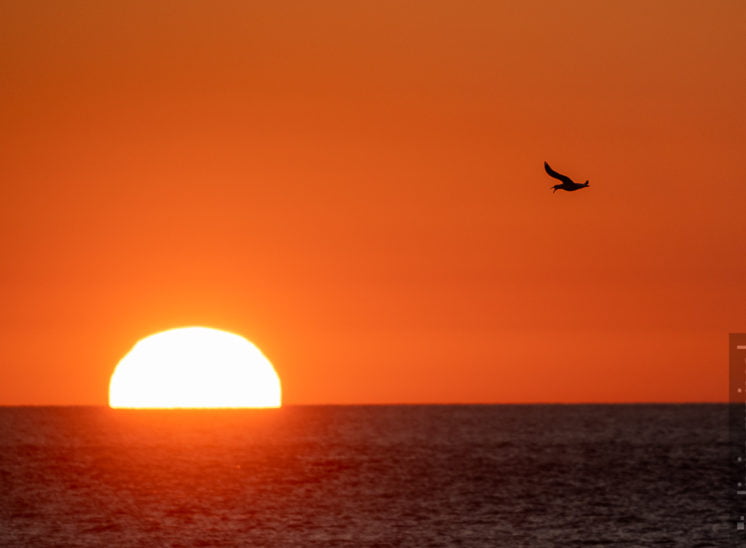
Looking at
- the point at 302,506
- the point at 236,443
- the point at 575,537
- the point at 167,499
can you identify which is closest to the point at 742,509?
the point at 575,537

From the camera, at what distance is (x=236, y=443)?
13050 cm

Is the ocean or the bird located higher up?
the bird

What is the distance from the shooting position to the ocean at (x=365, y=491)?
58.6m

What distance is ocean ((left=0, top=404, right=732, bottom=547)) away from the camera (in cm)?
5859

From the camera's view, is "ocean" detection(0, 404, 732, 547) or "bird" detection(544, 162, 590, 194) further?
"ocean" detection(0, 404, 732, 547)

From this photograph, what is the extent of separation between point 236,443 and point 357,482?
154ft

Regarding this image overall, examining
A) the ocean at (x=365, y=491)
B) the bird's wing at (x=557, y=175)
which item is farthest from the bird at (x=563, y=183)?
the ocean at (x=365, y=491)

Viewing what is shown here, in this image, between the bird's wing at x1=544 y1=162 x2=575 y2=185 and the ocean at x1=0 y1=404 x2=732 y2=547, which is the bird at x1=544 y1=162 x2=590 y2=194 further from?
the ocean at x1=0 y1=404 x2=732 y2=547

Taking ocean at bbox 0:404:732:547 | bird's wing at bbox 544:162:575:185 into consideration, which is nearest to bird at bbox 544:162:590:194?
bird's wing at bbox 544:162:575:185

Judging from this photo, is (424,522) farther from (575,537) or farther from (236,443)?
(236,443)

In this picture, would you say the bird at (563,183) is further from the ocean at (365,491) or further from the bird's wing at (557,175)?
the ocean at (365,491)

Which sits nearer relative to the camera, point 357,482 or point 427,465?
point 357,482

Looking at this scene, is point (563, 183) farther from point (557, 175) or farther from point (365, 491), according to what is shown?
point (365, 491)

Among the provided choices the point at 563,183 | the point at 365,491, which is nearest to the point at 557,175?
the point at 563,183
